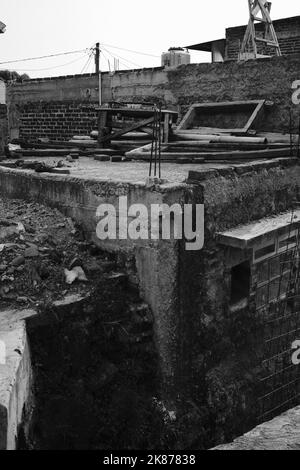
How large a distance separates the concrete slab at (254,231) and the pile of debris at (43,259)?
1.29 meters

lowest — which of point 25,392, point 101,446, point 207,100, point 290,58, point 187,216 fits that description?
point 101,446

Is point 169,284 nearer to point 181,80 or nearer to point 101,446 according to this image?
point 101,446

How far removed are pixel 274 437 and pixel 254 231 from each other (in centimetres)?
258

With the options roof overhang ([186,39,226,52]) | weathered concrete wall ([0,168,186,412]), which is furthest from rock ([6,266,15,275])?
roof overhang ([186,39,226,52])

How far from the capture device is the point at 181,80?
10.8 meters

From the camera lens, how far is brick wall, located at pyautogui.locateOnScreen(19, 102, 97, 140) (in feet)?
41.2

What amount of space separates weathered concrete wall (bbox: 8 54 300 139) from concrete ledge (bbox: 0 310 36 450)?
5.88 metres

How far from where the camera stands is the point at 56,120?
1313cm

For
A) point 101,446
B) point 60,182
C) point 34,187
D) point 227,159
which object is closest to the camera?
point 101,446

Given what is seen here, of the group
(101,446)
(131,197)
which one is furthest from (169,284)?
(101,446)

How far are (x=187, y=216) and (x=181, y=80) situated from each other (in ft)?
21.9

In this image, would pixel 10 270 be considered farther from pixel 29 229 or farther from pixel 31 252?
pixel 29 229

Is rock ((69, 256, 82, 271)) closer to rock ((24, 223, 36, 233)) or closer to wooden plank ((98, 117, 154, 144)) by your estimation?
rock ((24, 223, 36, 233))

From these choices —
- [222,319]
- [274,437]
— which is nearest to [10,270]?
[222,319]
